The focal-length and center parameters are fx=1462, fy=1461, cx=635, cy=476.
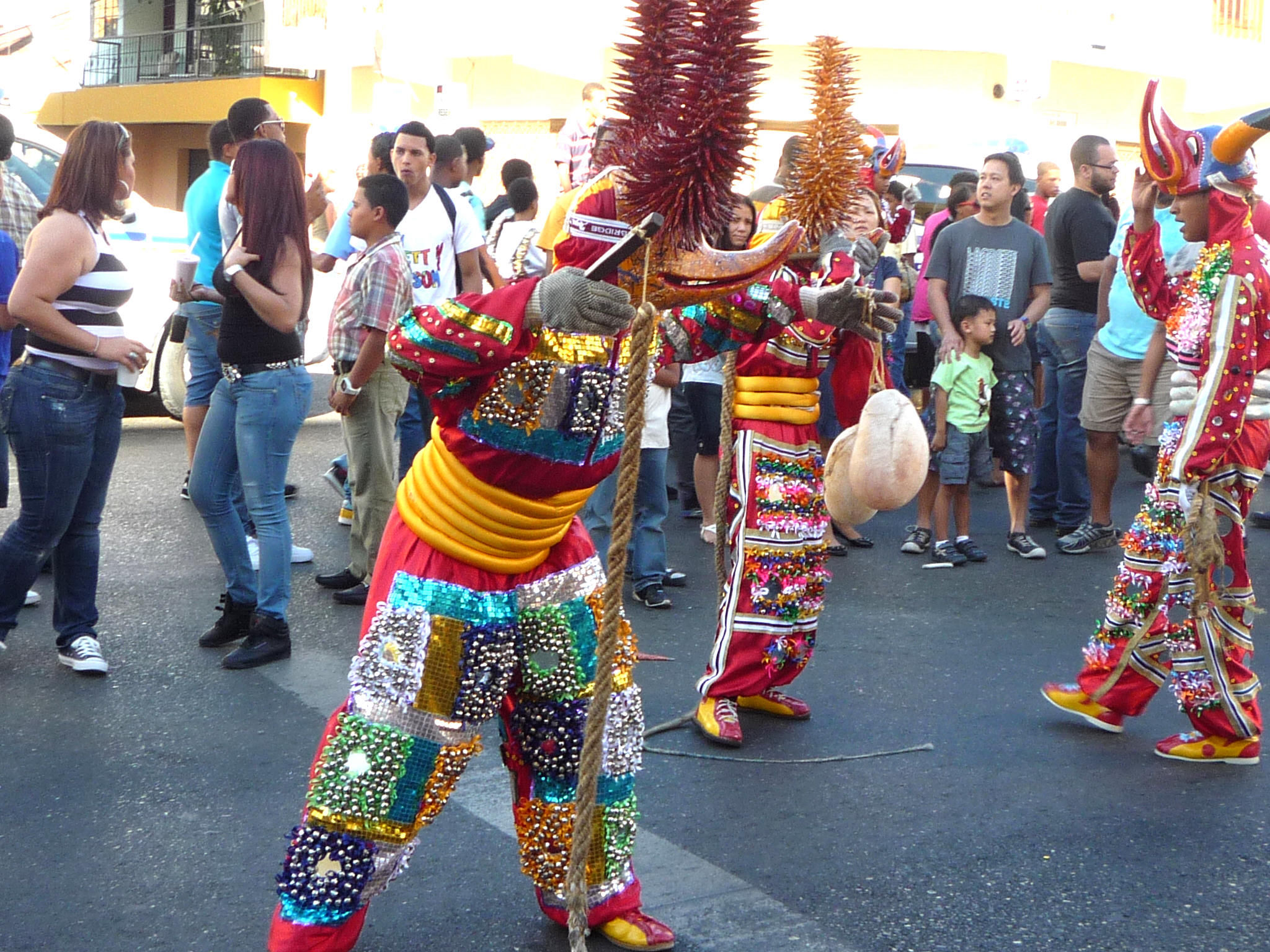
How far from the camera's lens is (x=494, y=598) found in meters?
2.98

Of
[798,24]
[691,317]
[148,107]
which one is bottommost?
[691,317]

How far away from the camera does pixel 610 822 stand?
124 inches

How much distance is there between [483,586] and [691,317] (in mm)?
1138

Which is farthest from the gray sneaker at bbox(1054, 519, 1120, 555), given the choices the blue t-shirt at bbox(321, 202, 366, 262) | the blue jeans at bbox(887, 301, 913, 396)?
the blue t-shirt at bbox(321, 202, 366, 262)

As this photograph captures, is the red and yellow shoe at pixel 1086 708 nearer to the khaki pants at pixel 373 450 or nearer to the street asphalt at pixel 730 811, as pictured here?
the street asphalt at pixel 730 811

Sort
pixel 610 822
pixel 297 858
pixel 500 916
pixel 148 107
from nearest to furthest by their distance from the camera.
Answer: pixel 297 858, pixel 610 822, pixel 500 916, pixel 148 107

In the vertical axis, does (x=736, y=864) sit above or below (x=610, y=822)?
below

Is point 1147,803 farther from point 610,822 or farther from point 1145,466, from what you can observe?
point 1145,466

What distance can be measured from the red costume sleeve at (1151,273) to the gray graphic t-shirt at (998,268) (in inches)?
120

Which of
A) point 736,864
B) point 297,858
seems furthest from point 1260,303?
point 297,858

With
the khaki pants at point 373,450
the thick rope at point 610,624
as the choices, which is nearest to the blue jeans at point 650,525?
the khaki pants at point 373,450

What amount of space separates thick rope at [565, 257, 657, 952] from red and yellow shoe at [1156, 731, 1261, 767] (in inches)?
93.9

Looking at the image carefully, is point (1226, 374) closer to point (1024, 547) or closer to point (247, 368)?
point (247, 368)

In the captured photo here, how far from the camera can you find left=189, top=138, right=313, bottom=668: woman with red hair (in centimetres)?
498
